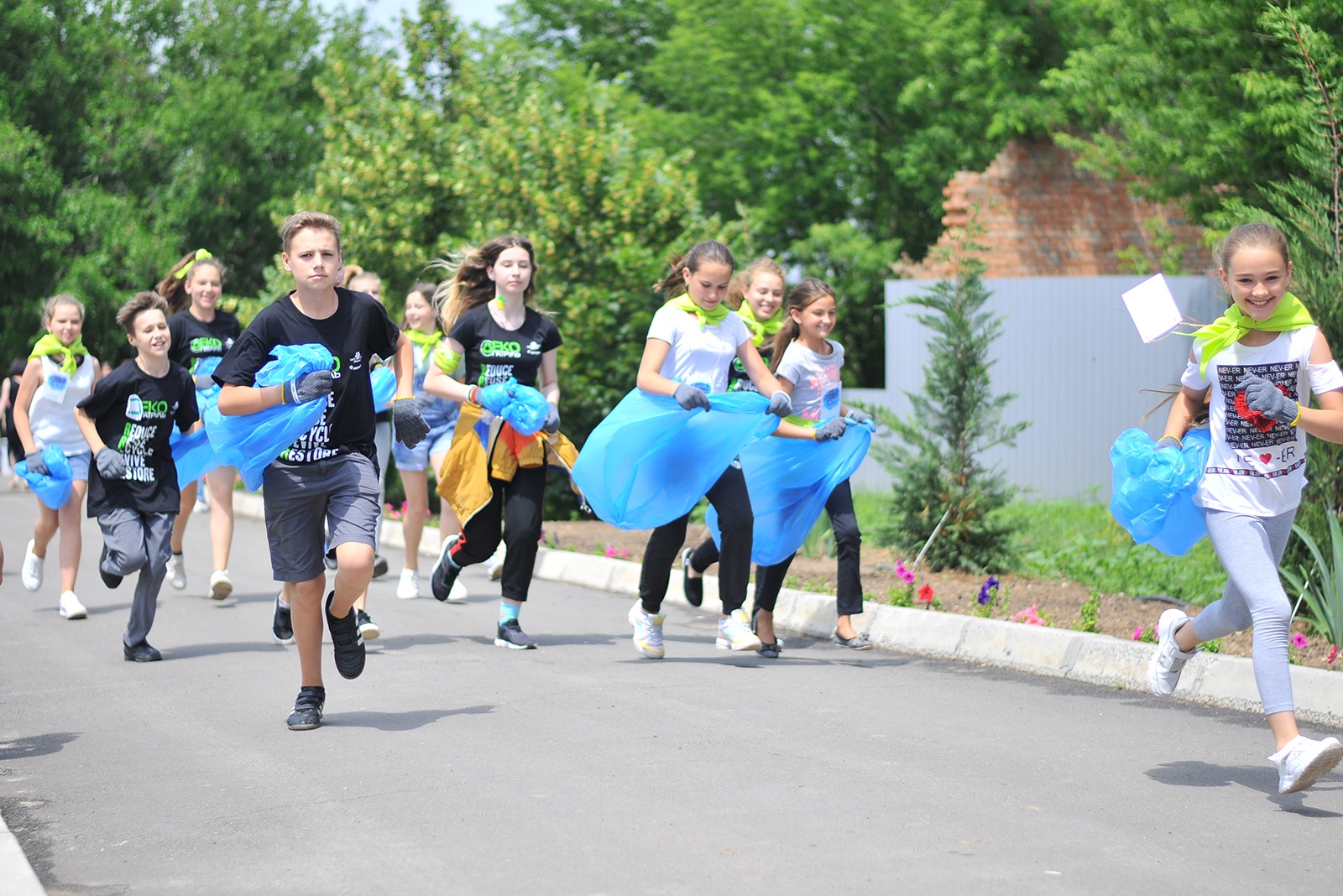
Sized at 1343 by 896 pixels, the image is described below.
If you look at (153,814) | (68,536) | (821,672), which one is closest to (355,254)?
(68,536)

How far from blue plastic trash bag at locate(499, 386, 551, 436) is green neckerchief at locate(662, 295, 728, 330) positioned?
87 cm

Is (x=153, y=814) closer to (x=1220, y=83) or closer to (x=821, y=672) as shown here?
(x=821, y=672)

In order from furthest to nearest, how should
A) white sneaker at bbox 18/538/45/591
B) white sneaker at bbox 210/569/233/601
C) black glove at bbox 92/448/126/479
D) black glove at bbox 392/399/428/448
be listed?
white sneaker at bbox 18/538/45/591, white sneaker at bbox 210/569/233/601, black glove at bbox 92/448/126/479, black glove at bbox 392/399/428/448

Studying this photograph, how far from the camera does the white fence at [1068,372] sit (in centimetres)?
1812

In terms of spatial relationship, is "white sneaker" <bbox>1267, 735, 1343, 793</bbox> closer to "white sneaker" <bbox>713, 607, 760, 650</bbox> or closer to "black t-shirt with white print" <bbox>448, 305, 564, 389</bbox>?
"white sneaker" <bbox>713, 607, 760, 650</bbox>

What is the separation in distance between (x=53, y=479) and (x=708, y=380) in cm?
458

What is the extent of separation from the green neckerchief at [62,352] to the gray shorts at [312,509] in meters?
4.30

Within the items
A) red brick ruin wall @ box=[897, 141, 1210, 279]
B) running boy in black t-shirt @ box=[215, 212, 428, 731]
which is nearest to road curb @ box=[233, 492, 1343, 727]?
running boy in black t-shirt @ box=[215, 212, 428, 731]

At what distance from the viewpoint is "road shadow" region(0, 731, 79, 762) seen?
19.5 ft

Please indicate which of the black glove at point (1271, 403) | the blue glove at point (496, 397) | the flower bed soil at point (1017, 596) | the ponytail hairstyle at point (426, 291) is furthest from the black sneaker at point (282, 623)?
the black glove at point (1271, 403)

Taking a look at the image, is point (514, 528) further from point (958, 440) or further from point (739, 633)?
point (958, 440)

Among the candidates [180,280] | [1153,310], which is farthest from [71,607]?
[1153,310]

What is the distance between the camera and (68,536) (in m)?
9.86

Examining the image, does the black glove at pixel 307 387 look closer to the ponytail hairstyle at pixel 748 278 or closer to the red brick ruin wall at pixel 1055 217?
the ponytail hairstyle at pixel 748 278
